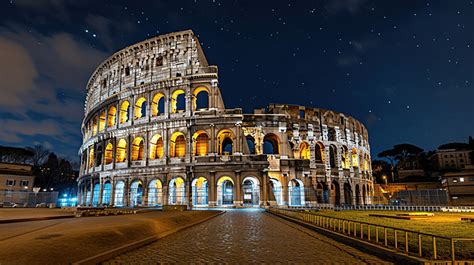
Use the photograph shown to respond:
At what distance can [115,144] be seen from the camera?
3512 centimetres

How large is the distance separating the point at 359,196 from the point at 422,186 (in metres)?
22.0

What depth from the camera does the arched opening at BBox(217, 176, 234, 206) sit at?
30156mm

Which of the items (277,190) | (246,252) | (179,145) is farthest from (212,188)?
(246,252)

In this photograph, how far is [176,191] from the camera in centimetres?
3234

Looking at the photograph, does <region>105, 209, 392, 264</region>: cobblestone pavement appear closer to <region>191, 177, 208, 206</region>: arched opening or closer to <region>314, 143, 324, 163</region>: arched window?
<region>191, 177, 208, 206</region>: arched opening

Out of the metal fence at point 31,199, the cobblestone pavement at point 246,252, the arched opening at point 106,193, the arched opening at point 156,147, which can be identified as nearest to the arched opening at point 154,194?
the arched opening at point 156,147

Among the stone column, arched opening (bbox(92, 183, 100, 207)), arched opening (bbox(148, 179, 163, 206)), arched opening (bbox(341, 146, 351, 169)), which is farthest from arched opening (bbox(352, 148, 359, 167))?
arched opening (bbox(92, 183, 100, 207))

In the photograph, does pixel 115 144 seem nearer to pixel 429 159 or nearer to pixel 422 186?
pixel 422 186

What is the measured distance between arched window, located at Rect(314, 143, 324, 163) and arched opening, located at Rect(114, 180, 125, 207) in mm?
25755

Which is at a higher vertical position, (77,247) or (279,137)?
(279,137)

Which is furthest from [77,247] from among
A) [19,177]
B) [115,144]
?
[19,177]

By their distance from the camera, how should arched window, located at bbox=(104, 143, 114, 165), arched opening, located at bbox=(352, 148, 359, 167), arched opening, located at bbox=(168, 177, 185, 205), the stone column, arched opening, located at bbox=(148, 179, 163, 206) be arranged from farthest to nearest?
arched opening, located at bbox=(352, 148, 359, 167) → arched window, located at bbox=(104, 143, 114, 165) → arched opening, located at bbox=(148, 179, 163, 206) → arched opening, located at bbox=(168, 177, 185, 205) → the stone column

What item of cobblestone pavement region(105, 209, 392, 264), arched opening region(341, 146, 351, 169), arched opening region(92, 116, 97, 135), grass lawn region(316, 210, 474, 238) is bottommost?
grass lawn region(316, 210, 474, 238)

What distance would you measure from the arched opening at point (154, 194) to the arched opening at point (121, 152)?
5645 mm
